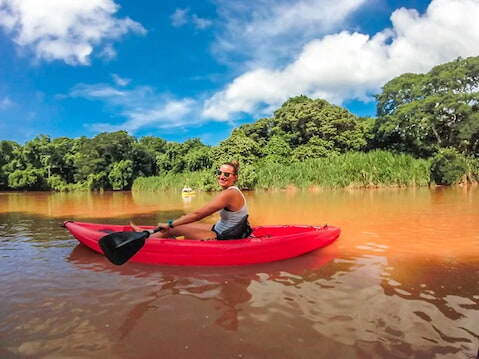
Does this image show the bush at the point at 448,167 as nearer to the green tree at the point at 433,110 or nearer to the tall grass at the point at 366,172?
the tall grass at the point at 366,172

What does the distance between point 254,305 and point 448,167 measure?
2236cm

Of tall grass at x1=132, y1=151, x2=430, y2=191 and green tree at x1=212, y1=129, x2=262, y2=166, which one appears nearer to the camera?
tall grass at x1=132, y1=151, x2=430, y2=191

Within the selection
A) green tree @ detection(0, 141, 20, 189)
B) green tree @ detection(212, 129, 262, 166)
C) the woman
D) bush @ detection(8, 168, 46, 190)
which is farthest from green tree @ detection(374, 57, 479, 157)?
green tree @ detection(0, 141, 20, 189)

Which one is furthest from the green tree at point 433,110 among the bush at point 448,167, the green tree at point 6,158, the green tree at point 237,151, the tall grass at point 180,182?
the green tree at point 6,158

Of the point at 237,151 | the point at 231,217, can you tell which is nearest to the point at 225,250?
the point at 231,217

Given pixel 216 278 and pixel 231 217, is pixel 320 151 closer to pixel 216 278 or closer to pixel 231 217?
pixel 231 217

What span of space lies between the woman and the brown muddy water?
53 centimetres

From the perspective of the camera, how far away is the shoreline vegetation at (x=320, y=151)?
68.7 ft

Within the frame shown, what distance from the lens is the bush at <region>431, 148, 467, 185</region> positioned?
A: 21.2m

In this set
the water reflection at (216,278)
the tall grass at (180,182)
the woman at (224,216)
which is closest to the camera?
the water reflection at (216,278)

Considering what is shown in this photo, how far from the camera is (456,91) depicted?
81.1 feet

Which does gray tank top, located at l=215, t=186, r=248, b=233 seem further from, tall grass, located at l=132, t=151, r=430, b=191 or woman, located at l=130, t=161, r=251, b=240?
tall grass, located at l=132, t=151, r=430, b=191

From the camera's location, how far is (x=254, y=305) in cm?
309

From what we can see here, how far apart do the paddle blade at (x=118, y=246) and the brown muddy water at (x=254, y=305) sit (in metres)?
0.25
